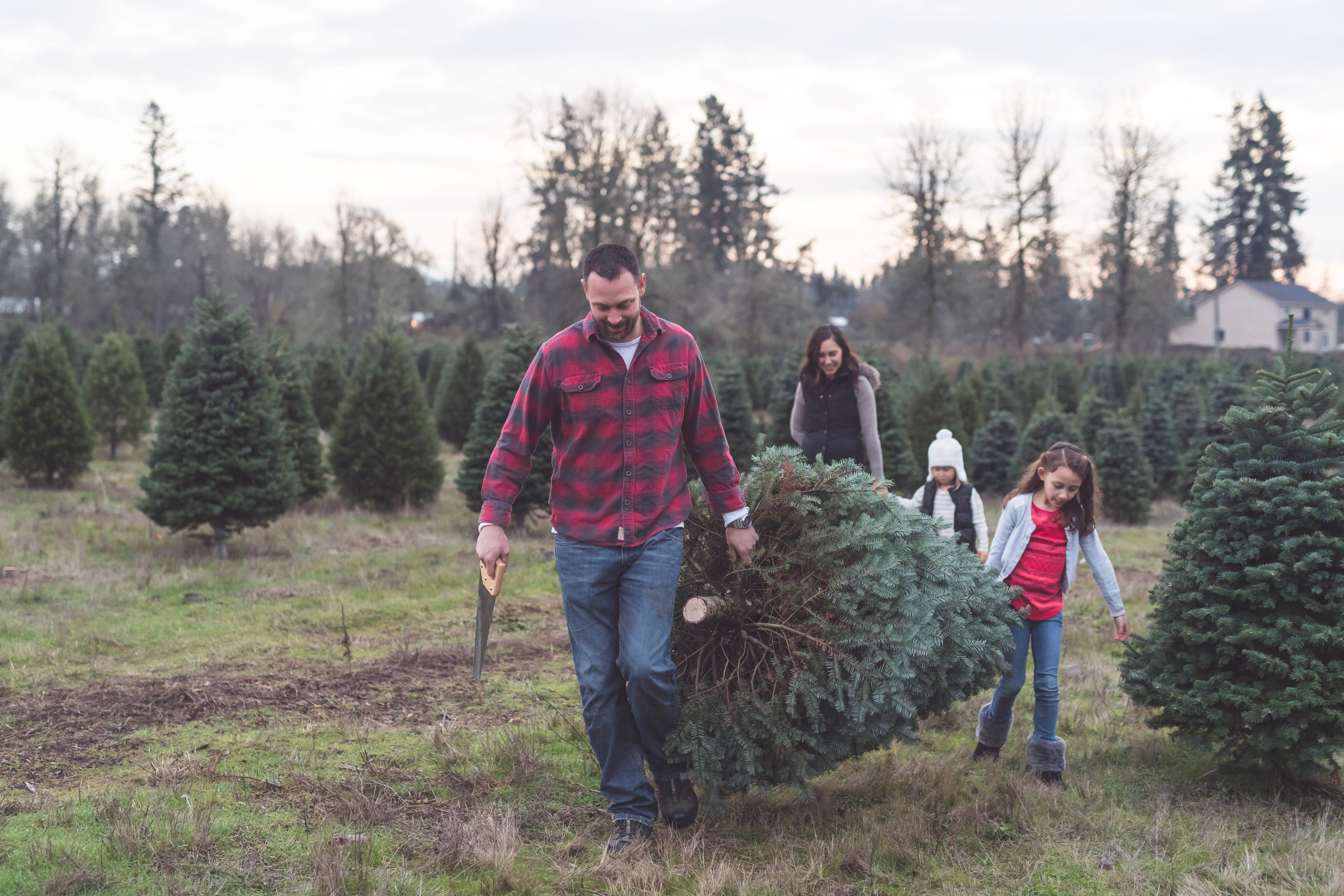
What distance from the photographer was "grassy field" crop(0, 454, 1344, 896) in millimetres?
Answer: 3428

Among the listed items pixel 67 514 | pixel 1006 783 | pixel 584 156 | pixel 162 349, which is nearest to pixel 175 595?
pixel 67 514

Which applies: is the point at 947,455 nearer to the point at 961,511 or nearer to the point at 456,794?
the point at 961,511

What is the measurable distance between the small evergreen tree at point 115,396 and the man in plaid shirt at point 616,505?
17.8 metres

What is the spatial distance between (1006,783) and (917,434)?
1624 cm

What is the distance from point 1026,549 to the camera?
4832 mm

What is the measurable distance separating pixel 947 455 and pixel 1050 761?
2015 millimetres

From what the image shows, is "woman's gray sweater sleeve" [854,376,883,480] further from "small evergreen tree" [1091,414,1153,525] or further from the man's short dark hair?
"small evergreen tree" [1091,414,1153,525]

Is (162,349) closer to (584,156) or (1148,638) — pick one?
(584,156)

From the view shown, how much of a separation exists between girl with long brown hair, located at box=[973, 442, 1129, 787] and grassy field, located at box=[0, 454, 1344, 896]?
0.96 ft

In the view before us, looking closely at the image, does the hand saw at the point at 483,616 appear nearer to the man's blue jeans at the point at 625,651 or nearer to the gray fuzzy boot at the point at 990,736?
the man's blue jeans at the point at 625,651

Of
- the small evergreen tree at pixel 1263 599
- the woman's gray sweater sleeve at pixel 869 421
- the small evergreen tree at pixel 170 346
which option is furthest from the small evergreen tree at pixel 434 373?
the small evergreen tree at pixel 1263 599

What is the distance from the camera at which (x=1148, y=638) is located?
486 centimetres

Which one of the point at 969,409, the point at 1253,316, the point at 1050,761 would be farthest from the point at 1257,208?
the point at 1050,761

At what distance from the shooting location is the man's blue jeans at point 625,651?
11.8 ft
